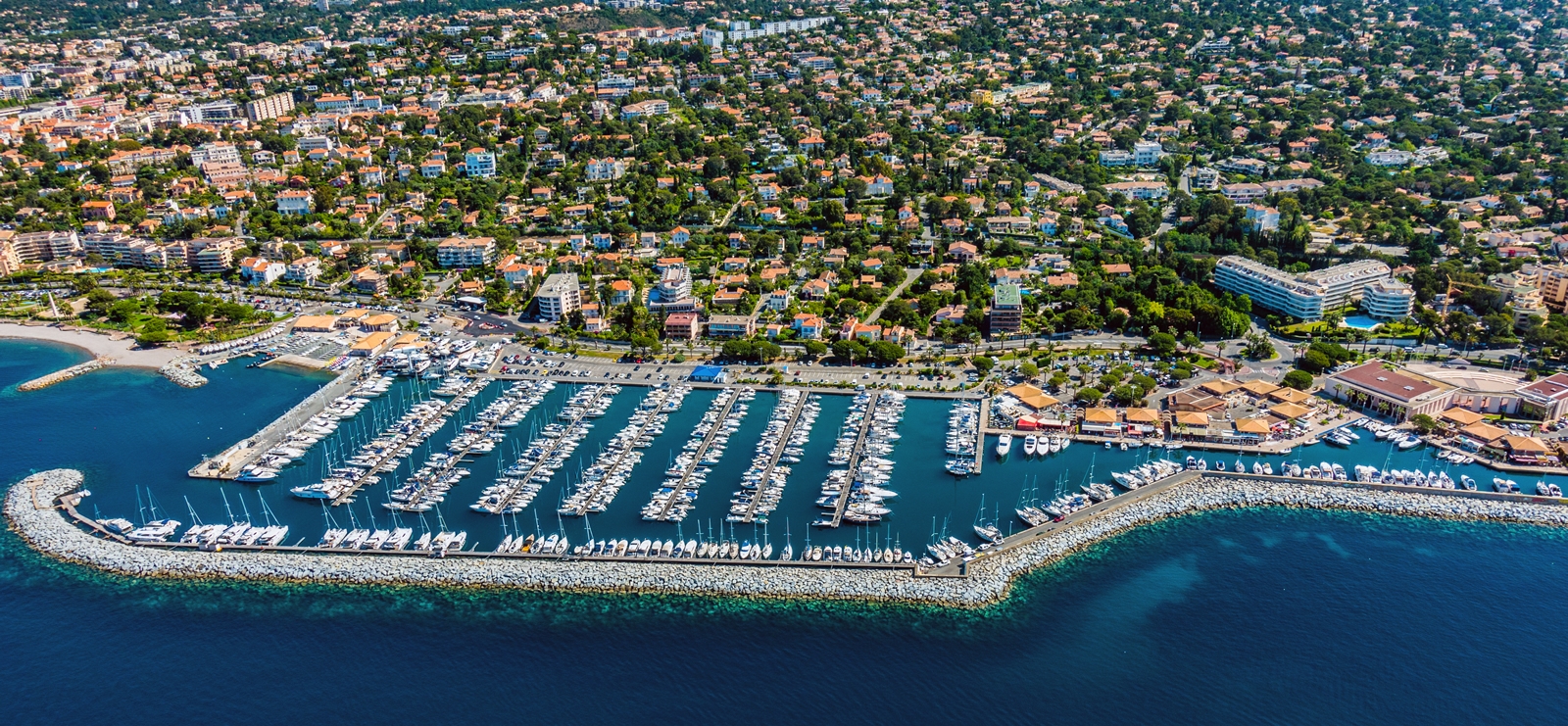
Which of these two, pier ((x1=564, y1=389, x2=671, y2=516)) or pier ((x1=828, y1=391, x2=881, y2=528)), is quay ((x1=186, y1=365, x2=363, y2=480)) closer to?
pier ((x1=564, y1=389, x2=671, y2=516))

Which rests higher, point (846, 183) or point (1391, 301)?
point (846, 183)

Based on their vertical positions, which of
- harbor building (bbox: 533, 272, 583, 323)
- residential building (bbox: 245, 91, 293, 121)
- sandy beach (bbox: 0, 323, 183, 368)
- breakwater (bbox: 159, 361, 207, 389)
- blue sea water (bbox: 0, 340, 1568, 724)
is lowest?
blue sea water (bbox: 0, 340, 1568, 724)

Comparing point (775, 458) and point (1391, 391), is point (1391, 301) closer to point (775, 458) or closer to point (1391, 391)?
point (1391, 391)

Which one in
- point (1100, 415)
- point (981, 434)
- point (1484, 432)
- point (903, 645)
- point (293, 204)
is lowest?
point (903, 645)

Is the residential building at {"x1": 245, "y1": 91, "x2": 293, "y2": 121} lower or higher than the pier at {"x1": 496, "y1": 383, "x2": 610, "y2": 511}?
higher

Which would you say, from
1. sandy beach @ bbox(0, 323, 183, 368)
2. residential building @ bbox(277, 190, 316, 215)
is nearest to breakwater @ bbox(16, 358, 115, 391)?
sandy beach @ bbox(0, 323, 183, 368)

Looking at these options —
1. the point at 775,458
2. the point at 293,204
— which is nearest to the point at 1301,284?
the point at 775,458
